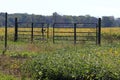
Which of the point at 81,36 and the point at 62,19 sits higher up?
the point at 62,19

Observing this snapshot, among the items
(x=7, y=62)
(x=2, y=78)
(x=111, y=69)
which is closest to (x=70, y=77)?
(x=111, y=69)

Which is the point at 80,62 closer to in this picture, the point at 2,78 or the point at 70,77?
the point at 70,77

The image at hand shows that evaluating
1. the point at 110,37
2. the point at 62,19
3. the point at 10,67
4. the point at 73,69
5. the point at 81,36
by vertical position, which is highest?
the point at 62,19

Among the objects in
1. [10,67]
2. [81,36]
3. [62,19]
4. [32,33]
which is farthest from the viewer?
[62,19]

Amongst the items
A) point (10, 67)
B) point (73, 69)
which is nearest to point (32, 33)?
point (10, 67)

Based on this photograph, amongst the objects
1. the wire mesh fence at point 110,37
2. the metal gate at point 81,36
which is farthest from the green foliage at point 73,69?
the metal gate at point 81,36

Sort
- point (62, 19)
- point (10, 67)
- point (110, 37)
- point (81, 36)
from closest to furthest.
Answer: point (10, 67)
point (81, 36)
point (110, 37)
point (62, 19)

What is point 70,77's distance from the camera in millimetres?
10125

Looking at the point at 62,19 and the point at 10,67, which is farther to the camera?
the point at 62,19

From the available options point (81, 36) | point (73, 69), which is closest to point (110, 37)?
Answer: point (81, 36)

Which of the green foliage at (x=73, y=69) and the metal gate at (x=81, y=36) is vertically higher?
the metal gate at (x=81, y=36)

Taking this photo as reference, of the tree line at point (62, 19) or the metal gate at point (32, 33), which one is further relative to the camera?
the tree line at point (62, 19)

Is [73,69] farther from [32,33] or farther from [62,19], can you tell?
[62,19]

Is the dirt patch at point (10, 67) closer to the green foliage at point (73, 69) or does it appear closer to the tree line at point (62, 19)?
the green foliage at point (73, 69)
